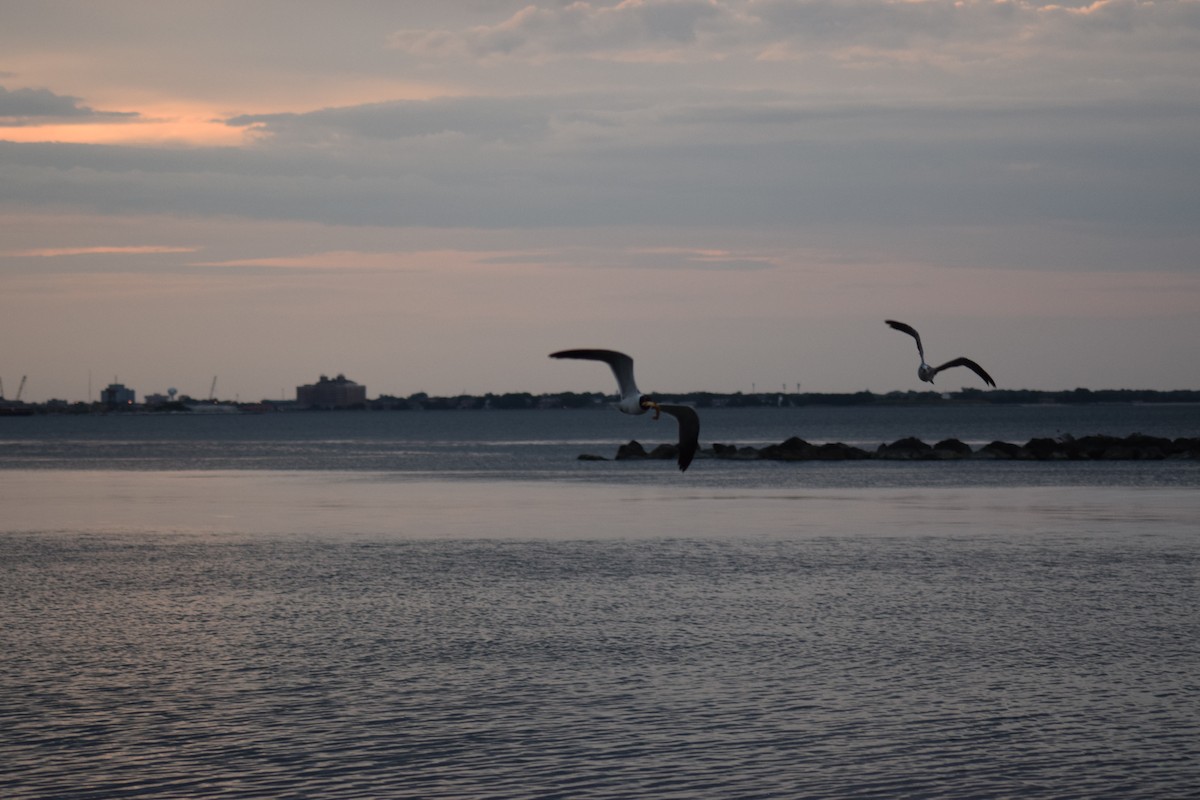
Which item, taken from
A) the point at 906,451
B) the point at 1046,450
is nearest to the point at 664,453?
the point at 906,451

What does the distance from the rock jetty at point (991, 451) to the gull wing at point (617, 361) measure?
90221 millimetres

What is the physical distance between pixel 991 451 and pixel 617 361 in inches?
3745

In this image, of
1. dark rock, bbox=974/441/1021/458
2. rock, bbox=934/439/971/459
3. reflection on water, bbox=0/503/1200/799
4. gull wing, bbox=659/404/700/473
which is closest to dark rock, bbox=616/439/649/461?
rock, bbox=934/439/971/459

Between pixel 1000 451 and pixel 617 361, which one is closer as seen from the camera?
pixel 617 361

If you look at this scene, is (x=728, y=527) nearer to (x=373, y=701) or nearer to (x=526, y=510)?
(x=526, y=510)

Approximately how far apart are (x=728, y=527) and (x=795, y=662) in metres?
28.2

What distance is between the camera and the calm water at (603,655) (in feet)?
62.7

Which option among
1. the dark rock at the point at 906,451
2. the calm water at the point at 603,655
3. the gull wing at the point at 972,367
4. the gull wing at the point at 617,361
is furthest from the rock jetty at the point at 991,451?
the gull wing at the point at 617,361

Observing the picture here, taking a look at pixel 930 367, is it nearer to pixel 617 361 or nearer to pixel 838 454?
pixel 617 361

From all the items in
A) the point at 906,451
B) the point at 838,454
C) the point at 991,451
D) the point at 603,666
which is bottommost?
the point at 603,666

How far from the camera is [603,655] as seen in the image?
27078mm

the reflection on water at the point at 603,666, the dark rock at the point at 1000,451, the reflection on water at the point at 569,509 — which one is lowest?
the reflection on water at the point at 603,666

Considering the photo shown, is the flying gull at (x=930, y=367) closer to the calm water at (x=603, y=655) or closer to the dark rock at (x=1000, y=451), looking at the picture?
the calm water at (x=603, y=655)

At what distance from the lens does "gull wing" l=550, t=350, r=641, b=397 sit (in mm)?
17906
